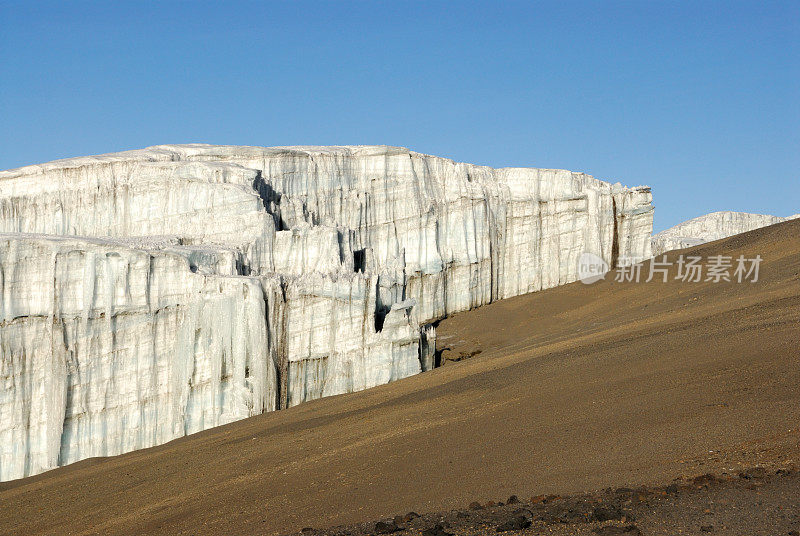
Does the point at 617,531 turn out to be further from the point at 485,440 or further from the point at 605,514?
the point at 485,440

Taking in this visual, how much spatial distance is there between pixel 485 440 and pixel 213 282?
13.8 meters

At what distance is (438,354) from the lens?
131 feet

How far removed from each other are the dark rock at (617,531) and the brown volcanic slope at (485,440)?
3537mm

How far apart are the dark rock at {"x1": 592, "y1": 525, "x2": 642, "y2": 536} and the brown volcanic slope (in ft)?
11.6

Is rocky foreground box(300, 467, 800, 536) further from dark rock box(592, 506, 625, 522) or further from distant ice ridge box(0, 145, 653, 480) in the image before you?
distant ice ridge box(0, 145, 653, 480)

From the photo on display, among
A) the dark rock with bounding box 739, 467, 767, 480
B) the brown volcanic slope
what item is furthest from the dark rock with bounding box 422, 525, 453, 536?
the dark rock with bounding box 739, 467, 767, 480

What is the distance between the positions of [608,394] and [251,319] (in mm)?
13369

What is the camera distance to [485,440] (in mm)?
20859

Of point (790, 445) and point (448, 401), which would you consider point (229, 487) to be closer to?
point (448, 401)

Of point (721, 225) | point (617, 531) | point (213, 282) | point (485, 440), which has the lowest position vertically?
point (485, 440)

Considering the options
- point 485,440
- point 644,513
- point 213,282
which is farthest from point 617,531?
point 213,282

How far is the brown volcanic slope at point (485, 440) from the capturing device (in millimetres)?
17453

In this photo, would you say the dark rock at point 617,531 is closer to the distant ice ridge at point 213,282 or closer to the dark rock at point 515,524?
the dark rock at point 515,524

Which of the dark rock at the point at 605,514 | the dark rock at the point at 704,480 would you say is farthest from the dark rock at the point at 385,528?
the dark rock at the point at 704,480
